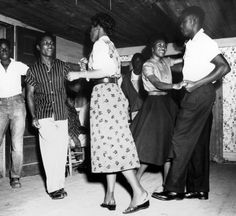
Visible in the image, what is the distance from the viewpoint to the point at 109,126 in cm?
251

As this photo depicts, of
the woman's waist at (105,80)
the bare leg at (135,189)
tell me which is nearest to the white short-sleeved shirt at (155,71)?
the woman's waist at (105,80)

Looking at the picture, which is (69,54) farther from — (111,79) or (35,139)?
(111,79)

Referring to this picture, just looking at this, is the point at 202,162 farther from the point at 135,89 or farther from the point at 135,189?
the point at 135,89

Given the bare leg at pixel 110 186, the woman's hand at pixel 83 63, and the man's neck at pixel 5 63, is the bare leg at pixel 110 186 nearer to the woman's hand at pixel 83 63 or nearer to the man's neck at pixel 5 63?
the woman's hand at pixel 83 63

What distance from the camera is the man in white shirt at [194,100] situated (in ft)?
8.84

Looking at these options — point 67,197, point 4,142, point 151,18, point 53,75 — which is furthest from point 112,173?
point 151,18

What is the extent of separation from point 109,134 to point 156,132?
30.5 inches

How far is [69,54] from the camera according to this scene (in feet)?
19.2

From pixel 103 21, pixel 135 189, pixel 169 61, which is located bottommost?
pixel 135 189

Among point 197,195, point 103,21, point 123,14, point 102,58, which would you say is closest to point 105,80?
point 102,58

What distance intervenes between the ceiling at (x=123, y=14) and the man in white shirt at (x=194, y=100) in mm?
608

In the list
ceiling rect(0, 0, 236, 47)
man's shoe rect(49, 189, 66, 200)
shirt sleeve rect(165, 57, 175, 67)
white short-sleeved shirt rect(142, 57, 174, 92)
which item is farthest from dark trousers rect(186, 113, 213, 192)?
man's shoe rect(49, 189, 66, 200)

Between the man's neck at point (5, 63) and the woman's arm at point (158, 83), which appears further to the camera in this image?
the man's neck at point (5, 63)

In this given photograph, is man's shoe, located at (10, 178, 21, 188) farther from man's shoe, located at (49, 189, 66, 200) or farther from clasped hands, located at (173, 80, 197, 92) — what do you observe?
clasped hands, located at (173, 80, 197, 92)
